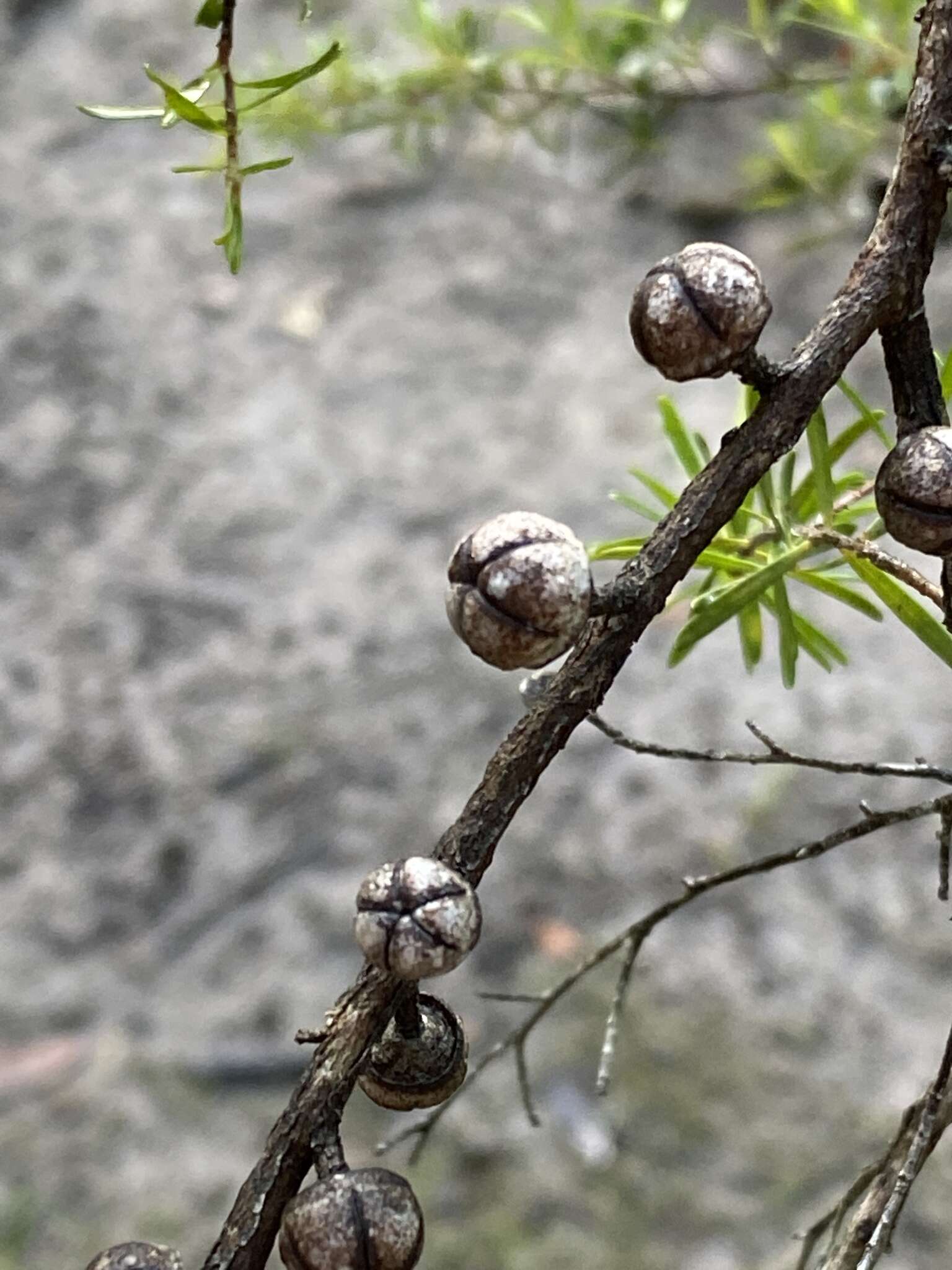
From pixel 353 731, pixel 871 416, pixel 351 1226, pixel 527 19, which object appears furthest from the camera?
pixel 353 731

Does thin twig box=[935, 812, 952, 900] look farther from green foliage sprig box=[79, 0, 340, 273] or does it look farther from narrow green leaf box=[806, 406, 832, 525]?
green foliage sprig box=[79, 0, 340, 273]

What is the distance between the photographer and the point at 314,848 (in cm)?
127

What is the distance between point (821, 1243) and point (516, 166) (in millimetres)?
1302

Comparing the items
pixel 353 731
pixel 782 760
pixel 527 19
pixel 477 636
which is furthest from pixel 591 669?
pixel 353 731

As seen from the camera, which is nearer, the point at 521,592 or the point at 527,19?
the point at 521,592

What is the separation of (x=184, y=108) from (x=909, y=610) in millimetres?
224

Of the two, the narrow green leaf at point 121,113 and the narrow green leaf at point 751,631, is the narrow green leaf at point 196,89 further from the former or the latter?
the narrow green leaf at point 751,631

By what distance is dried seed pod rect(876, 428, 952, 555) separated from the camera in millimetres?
284

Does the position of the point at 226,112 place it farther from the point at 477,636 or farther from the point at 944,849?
the point at 944,849

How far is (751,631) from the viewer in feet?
1.45

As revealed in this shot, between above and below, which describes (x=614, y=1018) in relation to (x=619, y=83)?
below

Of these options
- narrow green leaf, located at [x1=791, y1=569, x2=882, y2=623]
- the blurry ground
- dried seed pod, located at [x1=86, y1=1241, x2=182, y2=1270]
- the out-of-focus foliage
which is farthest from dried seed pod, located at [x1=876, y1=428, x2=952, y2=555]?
the blurry ground

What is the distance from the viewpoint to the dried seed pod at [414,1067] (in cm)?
29

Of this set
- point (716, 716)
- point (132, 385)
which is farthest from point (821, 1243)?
point (132, 385)
